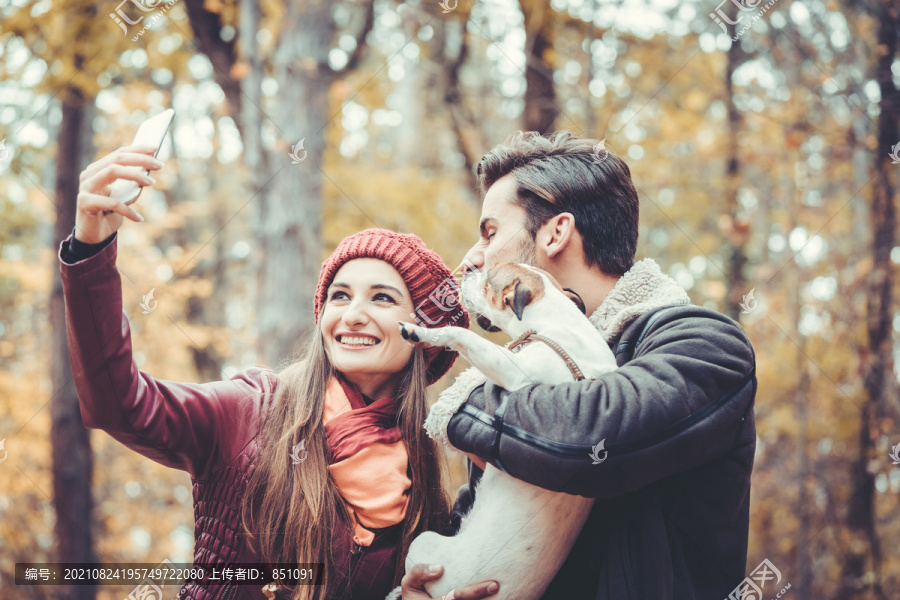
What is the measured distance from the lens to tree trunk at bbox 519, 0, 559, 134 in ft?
26.0

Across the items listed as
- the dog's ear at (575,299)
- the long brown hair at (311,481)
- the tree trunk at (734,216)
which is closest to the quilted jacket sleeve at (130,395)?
the long brown hair at (311,481)

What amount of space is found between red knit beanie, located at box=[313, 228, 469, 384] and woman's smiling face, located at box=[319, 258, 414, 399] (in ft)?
0.09

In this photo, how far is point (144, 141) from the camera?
6.72 ft

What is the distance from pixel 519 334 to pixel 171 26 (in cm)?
867

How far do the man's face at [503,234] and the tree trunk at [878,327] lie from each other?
5.31 m

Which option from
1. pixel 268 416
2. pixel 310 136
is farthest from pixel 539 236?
pixel 310 136

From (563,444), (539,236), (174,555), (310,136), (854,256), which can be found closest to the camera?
(563,444)

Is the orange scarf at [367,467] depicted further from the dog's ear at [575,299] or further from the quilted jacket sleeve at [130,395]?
the dog's ear at [575,299]

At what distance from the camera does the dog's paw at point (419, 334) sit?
6.80 ft

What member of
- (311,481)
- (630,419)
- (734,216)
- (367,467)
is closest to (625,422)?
(630,419)

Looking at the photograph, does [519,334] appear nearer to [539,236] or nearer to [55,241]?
[539,236]

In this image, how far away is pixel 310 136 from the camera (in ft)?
21.7

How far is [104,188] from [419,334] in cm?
97

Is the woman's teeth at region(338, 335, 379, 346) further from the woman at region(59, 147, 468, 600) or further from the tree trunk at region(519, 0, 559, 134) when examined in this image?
the tree trunk at region(519, 0, 559, 134)
